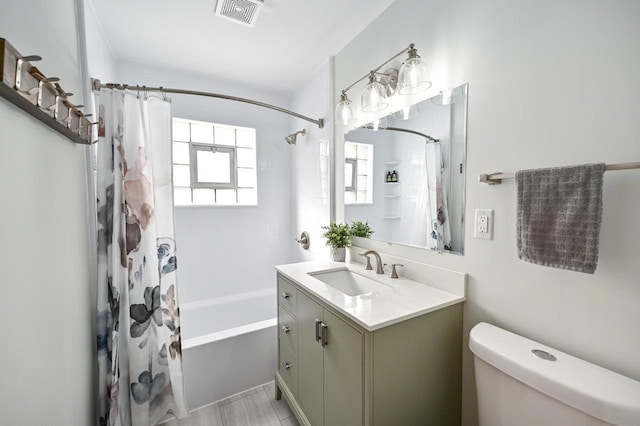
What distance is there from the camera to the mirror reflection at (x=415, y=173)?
1208 mm

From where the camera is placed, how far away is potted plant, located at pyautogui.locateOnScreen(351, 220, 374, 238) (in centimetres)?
175

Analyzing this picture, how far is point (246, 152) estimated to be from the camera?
2758mm

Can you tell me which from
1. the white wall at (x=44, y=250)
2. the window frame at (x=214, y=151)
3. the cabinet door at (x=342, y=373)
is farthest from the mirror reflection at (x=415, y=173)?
the white wall at (x=44, y=250)

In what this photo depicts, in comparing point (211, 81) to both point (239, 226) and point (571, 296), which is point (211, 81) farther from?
point (571, 296)

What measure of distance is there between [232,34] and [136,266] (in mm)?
1638

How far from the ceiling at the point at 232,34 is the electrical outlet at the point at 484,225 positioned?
1322 millimetres

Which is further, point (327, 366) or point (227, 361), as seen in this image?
point (227, 361)

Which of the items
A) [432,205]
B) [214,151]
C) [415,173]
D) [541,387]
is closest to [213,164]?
[214,151]

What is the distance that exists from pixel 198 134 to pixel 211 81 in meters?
0.52

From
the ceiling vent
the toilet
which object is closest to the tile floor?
the toilet

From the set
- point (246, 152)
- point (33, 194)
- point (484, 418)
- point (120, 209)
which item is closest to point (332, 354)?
point (484, 418)

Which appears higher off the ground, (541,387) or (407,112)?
(407,112)

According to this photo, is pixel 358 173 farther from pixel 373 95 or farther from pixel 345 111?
pixel 373 95

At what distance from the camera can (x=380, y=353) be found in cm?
93
